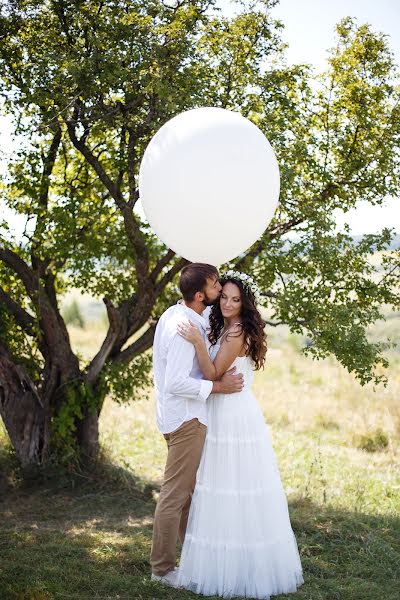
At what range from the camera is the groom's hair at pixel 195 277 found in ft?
14.6

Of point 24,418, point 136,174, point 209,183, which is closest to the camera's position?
point 209,183

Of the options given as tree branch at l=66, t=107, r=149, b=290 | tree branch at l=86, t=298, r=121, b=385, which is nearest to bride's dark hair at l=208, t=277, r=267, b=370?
tree branch at l=66, t=107, r=149, b=290

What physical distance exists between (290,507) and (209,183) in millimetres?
3412

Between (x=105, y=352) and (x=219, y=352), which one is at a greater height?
(x=105, y=352)

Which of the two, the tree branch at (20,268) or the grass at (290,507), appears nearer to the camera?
the grass at (290,507)

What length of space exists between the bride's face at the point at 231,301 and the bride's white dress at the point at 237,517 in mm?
270

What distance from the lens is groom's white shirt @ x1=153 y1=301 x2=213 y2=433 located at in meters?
4.35

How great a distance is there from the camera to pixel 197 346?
4.38 metres

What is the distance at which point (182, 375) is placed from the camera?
4359 mm

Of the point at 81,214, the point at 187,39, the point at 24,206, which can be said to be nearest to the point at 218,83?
the point at 187,39

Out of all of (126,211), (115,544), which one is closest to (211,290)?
(115,544)

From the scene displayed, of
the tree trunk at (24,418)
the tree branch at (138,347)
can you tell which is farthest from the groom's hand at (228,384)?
the tree trunk at (24,418)

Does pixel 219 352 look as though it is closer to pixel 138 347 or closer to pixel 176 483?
pixel 176 483

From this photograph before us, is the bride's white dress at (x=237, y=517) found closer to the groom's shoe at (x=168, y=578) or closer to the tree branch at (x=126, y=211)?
the groom's shoe at (x=168, y=578)
